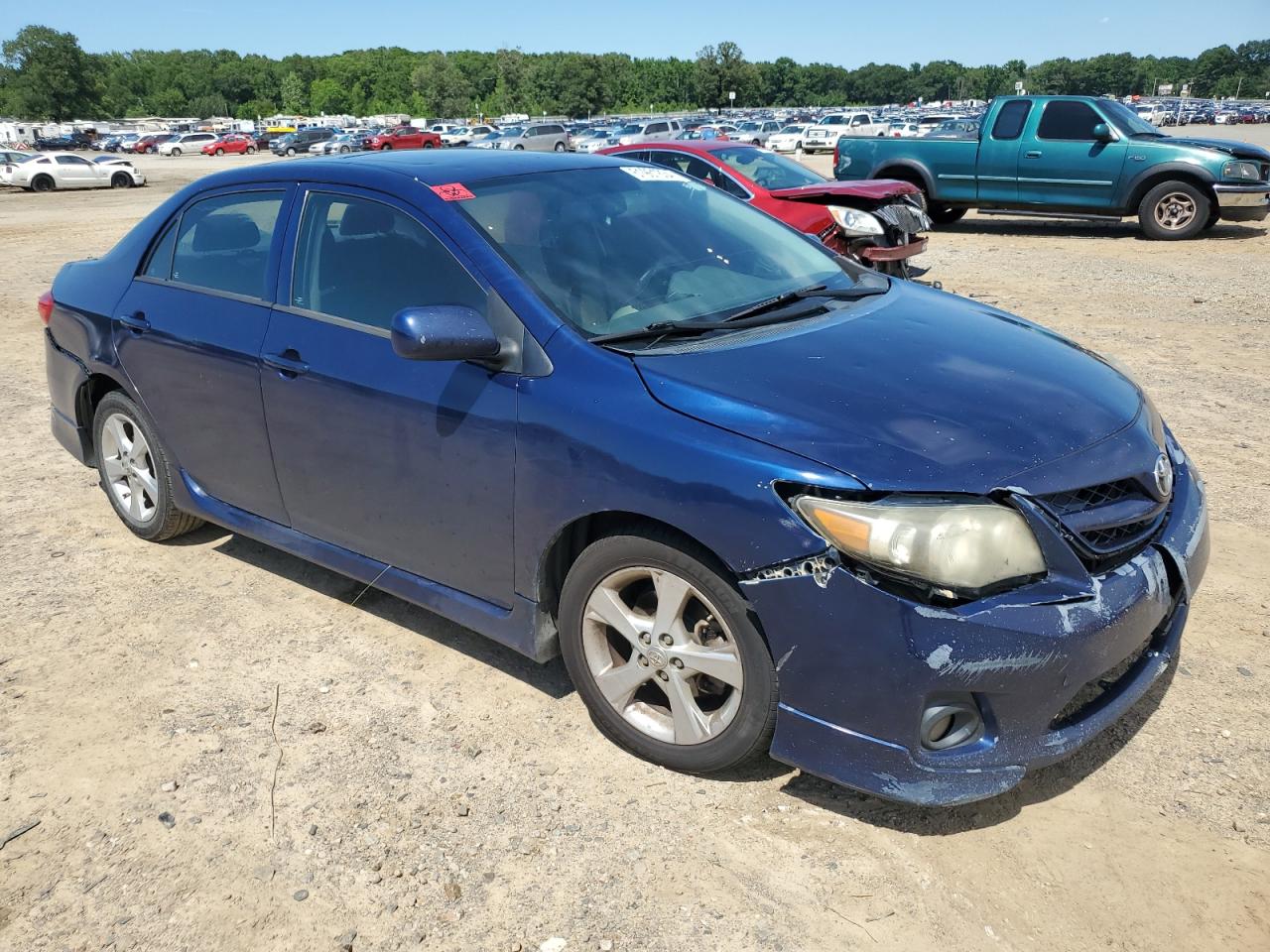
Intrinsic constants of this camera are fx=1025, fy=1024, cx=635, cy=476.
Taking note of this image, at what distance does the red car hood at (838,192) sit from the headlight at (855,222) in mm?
291

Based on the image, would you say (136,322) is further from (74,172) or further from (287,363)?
(74,172)

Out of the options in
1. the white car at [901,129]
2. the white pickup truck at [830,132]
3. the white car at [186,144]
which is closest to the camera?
the white car at [901,129]

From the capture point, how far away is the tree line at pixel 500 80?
110 meters

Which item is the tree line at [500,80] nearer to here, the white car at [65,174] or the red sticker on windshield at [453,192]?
the white car at [65,174]

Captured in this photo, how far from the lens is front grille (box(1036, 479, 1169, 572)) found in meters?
2.55

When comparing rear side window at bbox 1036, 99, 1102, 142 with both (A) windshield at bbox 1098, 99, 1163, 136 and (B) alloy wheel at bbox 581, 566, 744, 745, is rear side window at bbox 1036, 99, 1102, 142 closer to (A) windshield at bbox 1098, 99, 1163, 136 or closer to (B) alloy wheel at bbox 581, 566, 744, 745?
(A) windshield at bbox 1098, 99, 1163, 136

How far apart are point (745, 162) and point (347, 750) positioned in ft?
28.8

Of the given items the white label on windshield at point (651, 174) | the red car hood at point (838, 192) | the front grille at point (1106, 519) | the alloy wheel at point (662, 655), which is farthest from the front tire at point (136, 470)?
the red car hood at point (838, 192)

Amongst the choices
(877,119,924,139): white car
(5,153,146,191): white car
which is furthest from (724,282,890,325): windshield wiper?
(877,119,924,139): white car

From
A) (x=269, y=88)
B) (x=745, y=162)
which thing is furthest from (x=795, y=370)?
(x=269, y=88)

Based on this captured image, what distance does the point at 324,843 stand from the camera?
2.79m

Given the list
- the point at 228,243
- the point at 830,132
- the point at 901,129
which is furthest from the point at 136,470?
the point at 901,129

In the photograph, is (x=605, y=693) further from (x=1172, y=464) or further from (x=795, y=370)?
(x=1172, y=464)

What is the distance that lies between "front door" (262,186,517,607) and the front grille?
152 centimetres
